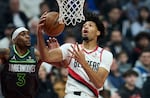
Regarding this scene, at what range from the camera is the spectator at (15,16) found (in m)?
16.0

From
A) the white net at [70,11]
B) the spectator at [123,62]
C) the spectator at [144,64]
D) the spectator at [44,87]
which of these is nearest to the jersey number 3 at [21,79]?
the white net at [70,11]

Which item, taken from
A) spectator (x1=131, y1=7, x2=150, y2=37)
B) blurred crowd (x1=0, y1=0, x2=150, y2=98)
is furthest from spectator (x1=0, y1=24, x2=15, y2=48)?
spectator (x1=131, y1=7, x2=150, y2=37)

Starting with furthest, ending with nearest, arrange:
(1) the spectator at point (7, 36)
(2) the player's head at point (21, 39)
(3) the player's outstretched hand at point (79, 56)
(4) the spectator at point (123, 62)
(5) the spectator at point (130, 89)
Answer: (4) the spectator at point (123, 62) < (1) the spectator at point (7, 36) < (5) the spectator at point (130, 89) < (2) the player's head at point (21, 39) < (3) the player's outstretched hand at point (79, 56)

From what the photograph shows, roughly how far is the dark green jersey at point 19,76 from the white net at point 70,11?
2.87 feet

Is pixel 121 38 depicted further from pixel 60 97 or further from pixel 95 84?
pixel 95 84

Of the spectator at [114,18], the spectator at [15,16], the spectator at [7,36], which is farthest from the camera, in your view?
the spectator at [114,18]

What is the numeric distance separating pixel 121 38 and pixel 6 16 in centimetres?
284

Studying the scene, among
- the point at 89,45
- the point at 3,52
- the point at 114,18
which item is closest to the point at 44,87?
the point at 3,52

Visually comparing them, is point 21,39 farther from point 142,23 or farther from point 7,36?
point 142,23

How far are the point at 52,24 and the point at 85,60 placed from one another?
2.49 feet

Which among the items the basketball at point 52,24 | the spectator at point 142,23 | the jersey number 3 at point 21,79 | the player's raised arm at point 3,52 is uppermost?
the spectator at point 142,23

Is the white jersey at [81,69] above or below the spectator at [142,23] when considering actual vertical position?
below

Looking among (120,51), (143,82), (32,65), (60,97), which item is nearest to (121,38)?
(120,51)

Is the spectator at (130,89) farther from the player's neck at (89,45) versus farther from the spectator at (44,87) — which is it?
the player's neck at (89,45)
